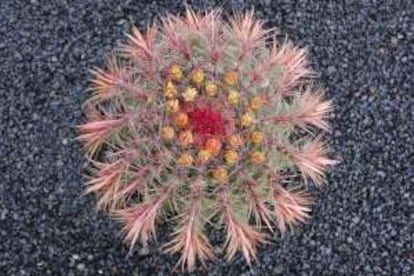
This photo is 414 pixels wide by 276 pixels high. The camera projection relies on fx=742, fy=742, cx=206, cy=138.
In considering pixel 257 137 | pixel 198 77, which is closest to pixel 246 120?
pixel 257 137

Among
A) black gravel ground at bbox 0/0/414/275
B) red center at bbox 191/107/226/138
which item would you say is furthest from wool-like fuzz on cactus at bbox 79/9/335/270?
black gravel ground at bbox 0/0/414/275

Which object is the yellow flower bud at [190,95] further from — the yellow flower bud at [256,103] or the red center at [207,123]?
the yellow flower bud at [256,103]

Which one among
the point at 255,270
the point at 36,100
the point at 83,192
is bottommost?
the point at 255,270

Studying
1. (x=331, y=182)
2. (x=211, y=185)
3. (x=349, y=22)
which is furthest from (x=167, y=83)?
(x=349, y=22)

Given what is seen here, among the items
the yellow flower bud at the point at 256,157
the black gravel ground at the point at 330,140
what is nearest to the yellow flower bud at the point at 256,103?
the yellow flower bud at the point at 256,157

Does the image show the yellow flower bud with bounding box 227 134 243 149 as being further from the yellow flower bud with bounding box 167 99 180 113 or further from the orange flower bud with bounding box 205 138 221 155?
the yellow flower bud with bounding box 167 99 180 113

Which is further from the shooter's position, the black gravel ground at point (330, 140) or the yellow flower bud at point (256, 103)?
the black gravel ground at point (330, 140)

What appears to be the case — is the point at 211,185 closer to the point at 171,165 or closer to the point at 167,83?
the point at 171,165
